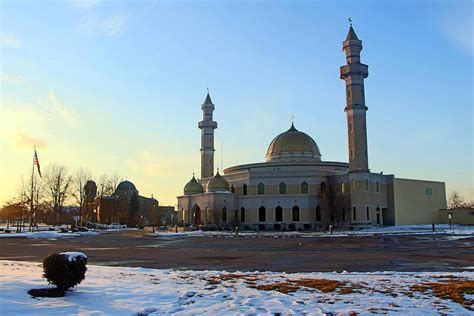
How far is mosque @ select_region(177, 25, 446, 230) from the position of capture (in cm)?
6456

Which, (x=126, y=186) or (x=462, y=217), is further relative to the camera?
(x=126, y=186)

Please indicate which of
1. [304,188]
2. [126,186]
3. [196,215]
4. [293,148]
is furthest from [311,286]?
[126,186]

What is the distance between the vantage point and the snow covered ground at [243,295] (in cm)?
869

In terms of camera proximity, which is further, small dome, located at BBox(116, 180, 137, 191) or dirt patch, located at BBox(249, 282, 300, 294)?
small dome, located at BBox(116, 180, 137, 191)

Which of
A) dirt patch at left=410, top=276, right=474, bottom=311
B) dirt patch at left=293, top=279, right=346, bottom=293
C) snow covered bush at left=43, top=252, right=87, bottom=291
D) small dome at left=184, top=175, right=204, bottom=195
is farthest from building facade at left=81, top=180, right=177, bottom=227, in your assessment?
dirt patch at left=410, top=276, right=474, bottom=311

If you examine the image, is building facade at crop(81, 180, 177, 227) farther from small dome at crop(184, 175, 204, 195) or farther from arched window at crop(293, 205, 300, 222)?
arched window at crop(293, 205, 300, 222)

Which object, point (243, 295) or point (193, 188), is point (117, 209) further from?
point (243, 295)

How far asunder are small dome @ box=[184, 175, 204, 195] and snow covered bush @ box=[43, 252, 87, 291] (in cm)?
6973

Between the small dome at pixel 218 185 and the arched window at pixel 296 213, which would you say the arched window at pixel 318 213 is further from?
the small dome at pixel 218 185

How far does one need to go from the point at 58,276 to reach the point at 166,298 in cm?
248

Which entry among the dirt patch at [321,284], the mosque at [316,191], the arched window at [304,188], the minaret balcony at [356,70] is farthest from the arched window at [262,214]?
the dirt patch at [321,284]

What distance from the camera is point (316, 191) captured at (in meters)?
70.8

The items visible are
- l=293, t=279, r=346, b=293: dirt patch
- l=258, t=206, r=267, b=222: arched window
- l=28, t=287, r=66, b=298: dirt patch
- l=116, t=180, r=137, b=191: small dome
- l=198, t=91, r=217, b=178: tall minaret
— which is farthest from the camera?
l=116, t=180, r=137, b=191: small dome

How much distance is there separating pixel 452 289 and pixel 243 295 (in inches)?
187
